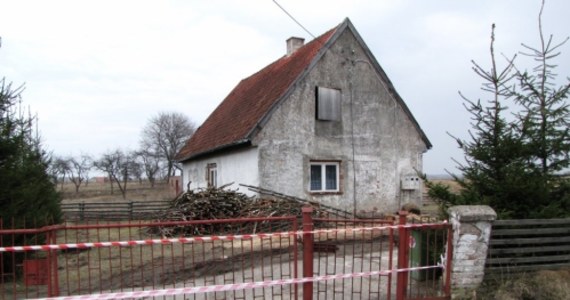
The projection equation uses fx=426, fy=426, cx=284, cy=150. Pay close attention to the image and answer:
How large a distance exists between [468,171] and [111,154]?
170 ft

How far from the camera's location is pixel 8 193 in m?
8.01

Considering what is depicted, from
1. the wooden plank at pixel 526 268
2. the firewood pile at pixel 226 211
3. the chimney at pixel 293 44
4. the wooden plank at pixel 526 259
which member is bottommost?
the firewood pile at pixel 226 211

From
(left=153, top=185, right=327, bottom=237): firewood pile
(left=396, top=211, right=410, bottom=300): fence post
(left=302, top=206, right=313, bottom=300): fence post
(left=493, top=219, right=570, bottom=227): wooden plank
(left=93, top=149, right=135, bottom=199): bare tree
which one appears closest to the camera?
(left=302, top=206, right=313, bottom=300): fence post

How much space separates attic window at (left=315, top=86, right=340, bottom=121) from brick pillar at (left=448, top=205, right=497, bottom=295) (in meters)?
9.13

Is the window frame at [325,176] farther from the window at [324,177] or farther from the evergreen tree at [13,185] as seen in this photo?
the evergreen tree at [13,185]

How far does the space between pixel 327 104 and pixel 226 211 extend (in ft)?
16.8

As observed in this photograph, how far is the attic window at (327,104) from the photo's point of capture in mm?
14633

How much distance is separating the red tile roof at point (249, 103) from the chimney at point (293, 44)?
1.46 ft

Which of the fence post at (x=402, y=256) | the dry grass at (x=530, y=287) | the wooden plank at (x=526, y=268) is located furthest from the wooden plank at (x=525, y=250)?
the fence post at (x=402, y=256)

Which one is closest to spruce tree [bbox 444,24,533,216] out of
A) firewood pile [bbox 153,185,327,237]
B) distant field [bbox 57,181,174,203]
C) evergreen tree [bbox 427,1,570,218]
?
evergreen tree [bbox 427,1,570,218]

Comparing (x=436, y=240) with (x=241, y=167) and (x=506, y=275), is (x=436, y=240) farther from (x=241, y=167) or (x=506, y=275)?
(x=241, y=167)

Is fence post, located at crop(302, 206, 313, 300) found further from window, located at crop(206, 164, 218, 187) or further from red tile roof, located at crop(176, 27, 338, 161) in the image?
window, located at crop(206, 164, 218, 187)

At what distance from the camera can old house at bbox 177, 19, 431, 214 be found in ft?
45.6

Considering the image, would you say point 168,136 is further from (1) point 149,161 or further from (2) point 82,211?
(2) point 82,211
